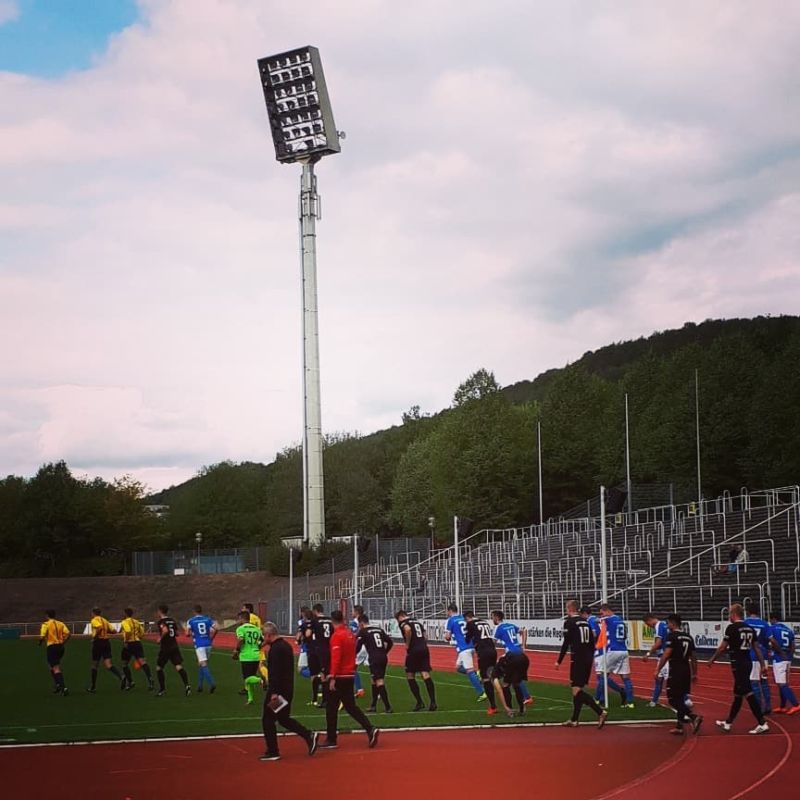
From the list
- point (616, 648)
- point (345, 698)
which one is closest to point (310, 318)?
point (616, 648)

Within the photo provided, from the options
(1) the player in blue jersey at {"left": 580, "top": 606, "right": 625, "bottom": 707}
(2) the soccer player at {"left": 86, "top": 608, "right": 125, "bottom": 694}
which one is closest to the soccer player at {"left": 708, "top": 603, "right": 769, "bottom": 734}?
(1) the player in blue jersey at {"left": 580, "top": 606, "right": 625, "bottom": 707}

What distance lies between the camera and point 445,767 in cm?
1605

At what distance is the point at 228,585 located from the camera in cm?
9225

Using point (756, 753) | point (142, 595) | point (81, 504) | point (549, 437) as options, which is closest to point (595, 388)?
point (549, 437)

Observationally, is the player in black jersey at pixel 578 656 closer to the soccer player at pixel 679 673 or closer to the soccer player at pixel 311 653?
the soccer player at pixel 679 673

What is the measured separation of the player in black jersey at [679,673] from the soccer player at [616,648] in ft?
10.6

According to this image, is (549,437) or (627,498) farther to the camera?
(549,437)

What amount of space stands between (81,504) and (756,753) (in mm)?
98031

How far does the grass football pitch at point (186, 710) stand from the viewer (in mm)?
20797

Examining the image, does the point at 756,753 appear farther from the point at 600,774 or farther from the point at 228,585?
the point at 228,585

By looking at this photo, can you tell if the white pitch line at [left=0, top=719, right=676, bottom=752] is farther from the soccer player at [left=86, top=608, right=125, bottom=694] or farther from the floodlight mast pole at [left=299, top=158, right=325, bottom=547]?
the floodlight mast pole at [left=299, top=158, right=325, bottom=547]

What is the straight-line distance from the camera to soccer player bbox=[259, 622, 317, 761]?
639 inches

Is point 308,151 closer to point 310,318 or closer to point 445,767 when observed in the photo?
point 310,318

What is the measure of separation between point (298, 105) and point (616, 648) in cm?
6423
